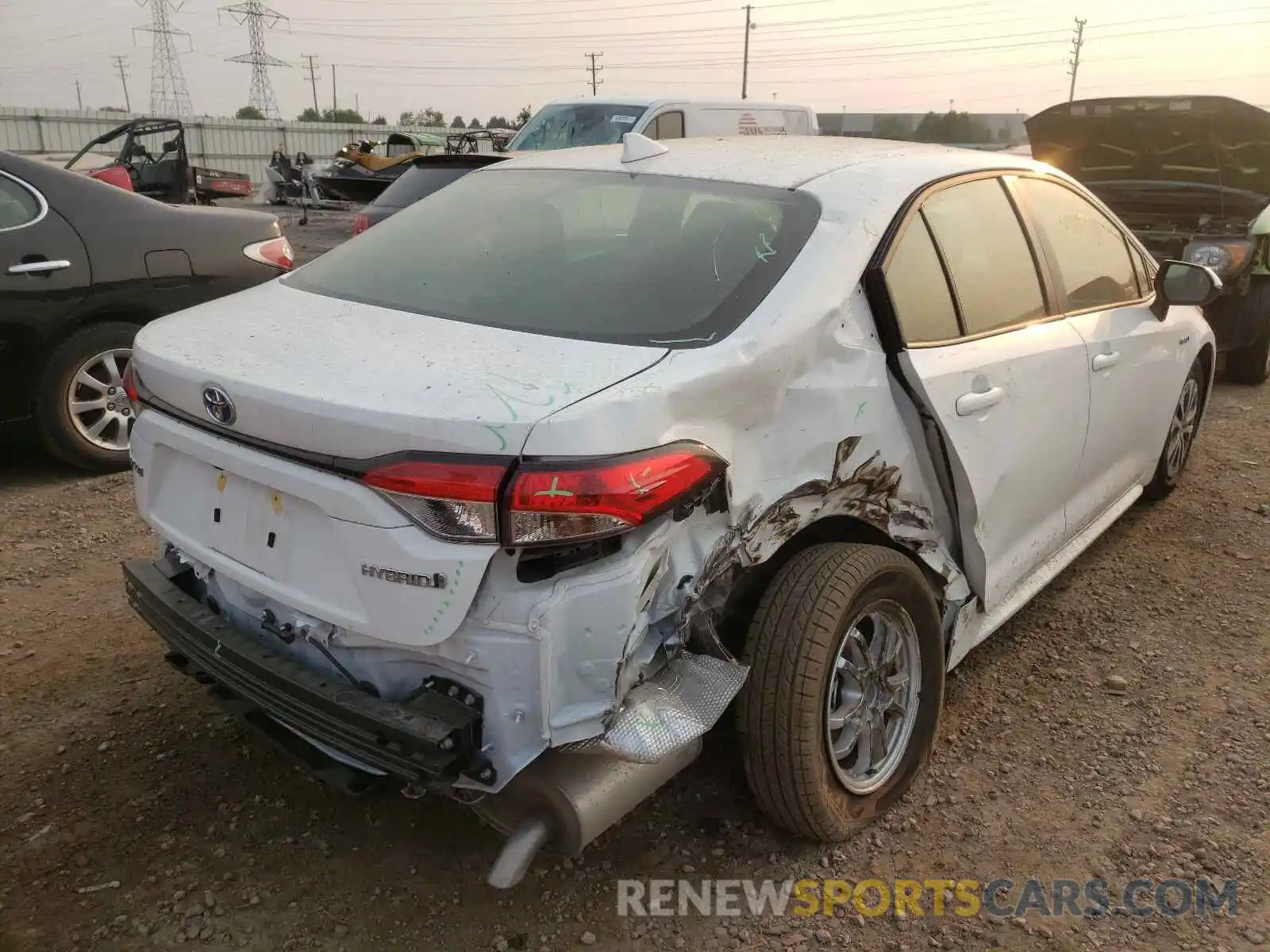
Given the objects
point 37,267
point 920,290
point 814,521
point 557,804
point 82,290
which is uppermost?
point 920,290

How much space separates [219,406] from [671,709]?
114 centimetres

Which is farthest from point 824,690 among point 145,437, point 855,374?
point 145,437

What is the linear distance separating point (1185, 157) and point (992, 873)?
6594mm

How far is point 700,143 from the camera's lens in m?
3.24

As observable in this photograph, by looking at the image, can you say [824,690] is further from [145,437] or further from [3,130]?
[3,130]

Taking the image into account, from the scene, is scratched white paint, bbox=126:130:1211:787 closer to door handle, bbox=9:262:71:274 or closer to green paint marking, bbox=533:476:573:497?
green paint marking, bbox=533:476:573:497

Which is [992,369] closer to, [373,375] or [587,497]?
[587,497]

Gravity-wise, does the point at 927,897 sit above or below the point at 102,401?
below

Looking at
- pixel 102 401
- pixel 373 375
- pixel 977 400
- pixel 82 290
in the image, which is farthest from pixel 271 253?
pixel 977 400

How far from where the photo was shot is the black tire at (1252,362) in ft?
23.8

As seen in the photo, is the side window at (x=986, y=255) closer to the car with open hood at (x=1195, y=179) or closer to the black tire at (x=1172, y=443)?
the black tire at (x=1172, y=443)

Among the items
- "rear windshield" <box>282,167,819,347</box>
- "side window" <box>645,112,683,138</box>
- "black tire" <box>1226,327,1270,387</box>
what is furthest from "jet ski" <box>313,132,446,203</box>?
"rear windshield" <box>282,167,819,347</box>

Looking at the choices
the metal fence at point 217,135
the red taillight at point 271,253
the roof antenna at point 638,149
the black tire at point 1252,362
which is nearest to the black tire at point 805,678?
the roof antenna at point 638,149

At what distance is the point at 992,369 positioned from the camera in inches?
110
